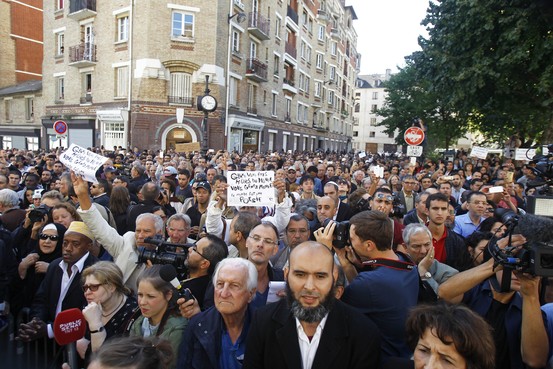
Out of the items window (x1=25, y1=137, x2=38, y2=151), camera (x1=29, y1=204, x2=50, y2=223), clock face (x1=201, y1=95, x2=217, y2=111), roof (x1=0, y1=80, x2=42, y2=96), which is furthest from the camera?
window (x1=25, y1=137, x2=38, y2=151)

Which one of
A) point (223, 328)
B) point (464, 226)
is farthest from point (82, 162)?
point (464, 226)

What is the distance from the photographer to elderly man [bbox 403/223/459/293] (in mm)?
3172

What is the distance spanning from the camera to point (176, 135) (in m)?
22.2

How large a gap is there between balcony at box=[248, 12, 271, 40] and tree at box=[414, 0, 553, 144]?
1249 centimetres

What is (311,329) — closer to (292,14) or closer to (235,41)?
(235,41)

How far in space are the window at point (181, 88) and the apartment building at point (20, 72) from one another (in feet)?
44.8

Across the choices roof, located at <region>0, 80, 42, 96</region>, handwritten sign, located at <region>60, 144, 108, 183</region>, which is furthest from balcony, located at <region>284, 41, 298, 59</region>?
handwritten sign, located at <region>60, 144, 108, 183</region>

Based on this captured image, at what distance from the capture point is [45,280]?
3588 millimetres

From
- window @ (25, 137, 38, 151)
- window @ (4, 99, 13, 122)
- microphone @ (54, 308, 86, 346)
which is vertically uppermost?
window @ (4, 99, 13, 122)

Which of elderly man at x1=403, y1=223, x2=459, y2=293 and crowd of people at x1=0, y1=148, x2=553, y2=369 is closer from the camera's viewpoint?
crowd of people at x1=0, y1=148, x2=553, y2=369

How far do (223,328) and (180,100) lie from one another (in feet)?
67.7

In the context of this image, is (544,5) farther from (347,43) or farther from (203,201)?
(347,43)

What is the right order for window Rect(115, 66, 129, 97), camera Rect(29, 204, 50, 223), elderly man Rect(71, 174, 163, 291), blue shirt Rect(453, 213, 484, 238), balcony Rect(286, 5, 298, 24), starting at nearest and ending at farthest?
elderly man Rect(71, 174, 163, 291) < camera Rect(29, 204, 50, 223) < blue shirt Rect(453, 213, 484, 238) < window Rect(115, 66, 129, 97) < balcony Rect(286, 5, 298, 24)

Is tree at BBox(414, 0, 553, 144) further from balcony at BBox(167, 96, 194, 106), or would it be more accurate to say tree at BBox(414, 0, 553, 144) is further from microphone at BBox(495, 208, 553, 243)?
balcony at BBox(167, 96, 194, 106)
